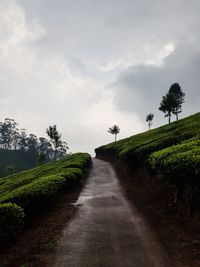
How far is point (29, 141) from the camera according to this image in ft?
592

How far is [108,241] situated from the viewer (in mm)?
11086

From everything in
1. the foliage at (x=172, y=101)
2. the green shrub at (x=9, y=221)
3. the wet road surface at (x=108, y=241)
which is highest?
the foliage at (x=172, y=101)

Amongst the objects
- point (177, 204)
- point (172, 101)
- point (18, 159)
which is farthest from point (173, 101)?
point (18, 159)

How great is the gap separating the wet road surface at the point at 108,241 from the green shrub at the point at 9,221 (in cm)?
189

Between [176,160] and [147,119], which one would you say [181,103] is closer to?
[147,119]

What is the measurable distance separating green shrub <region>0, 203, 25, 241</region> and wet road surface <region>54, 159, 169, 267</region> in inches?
74.3

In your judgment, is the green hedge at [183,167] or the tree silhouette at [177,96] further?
the tree silhouette at [177,96]

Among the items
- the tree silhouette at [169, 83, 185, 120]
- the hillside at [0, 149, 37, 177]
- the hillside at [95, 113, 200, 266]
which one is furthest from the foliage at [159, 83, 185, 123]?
the hillside at [0, 149, 37, 177]

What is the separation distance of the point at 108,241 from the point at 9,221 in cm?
388

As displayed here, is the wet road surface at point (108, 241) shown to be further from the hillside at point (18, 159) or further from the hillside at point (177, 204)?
the hillside at point (18, 159)

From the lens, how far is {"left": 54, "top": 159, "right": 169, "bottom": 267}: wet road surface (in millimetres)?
9273

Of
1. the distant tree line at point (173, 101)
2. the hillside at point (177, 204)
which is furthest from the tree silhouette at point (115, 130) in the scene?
A: the hillside at point (177, 204)

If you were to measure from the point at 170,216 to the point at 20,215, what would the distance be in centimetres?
711

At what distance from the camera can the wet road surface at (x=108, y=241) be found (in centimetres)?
927
